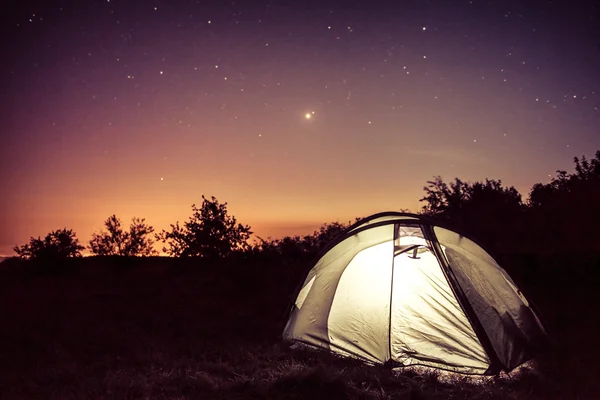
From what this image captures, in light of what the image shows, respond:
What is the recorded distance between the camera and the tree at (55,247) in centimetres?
1853

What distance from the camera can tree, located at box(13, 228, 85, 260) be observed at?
1853 centimetres

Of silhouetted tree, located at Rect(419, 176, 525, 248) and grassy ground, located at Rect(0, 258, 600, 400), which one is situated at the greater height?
silhouetted tree, located at Rect(419, 176, 525, 248)

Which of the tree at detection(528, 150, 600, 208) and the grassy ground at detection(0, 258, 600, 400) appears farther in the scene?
the tree at detection(528, 150, 600, 208)

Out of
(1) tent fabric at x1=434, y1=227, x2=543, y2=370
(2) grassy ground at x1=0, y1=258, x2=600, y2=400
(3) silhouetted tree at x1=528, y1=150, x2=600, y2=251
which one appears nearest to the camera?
(2) grassy ground at x1=0, y1=258, x2=600, y2=400

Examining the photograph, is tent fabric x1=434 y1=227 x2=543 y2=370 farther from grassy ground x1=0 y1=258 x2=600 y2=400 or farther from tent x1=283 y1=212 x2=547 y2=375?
grassy ground x1=0 y1=258 x2=600 y2=400

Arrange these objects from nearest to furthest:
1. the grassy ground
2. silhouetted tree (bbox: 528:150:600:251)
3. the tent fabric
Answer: the grassy ground < the tent fabric < silhouetted tree (bbox: 528:150:600:251)

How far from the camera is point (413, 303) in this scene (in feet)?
21.3

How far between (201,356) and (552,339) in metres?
4.84

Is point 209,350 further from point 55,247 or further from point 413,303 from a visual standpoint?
point 55,247

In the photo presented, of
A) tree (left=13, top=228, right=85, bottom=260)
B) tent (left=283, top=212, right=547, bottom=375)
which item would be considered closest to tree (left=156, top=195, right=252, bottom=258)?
tree (left=13, top=228, right=85, bottom=260)

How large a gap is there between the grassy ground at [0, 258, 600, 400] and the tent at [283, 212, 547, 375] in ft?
1.23

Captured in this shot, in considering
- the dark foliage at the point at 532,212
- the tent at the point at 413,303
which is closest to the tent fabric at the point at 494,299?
the tent at the point at 413,303

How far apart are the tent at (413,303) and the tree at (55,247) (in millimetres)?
14903

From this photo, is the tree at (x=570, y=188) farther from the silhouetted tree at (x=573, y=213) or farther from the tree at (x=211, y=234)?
the tree at (x=211, y=234)
